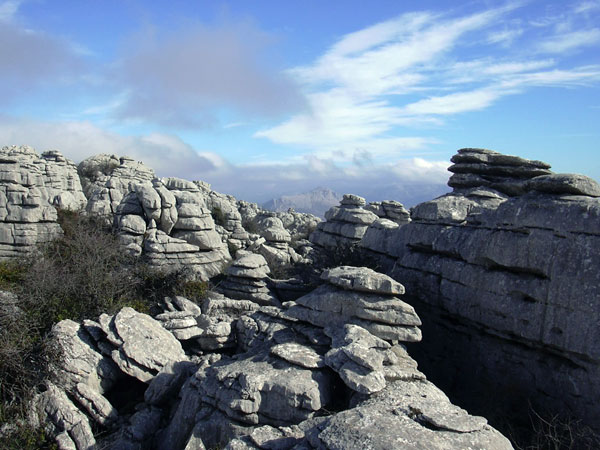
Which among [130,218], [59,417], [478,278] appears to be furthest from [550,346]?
[130,218]

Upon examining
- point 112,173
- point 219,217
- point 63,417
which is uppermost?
point 112,173

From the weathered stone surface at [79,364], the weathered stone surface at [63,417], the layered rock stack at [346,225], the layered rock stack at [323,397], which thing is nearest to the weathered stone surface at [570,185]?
the layered rock stack at [323,397]

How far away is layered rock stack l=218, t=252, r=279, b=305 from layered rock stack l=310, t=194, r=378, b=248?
594 centimetres

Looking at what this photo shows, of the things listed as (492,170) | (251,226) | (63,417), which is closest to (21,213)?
(63,417)

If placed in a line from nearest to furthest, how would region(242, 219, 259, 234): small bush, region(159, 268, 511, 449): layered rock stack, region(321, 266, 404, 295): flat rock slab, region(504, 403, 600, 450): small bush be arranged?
1. region(159, 268, 511, 449): layered rock stack
2. region(504, 403, 600, 450): small bush
3. region(321, 266, 404, 295): flat rock slab
4. region(242, 219, 259, 234): small bush

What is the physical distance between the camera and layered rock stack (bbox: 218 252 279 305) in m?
16.8

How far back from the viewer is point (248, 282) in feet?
56.4

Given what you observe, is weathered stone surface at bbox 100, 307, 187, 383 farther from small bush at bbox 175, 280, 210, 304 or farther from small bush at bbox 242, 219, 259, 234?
small bush at bbox 242, 219, 259, 234

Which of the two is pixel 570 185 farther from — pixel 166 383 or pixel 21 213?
pixel 21 213

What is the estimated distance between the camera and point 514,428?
9.34 metres

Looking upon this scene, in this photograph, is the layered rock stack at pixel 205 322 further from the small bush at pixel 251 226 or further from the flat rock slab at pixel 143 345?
the small bush at pixel 251 226

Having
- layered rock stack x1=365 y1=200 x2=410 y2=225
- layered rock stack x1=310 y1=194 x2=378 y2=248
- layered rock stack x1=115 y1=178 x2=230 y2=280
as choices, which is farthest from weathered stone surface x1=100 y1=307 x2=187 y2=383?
layered rock stack x1=365 y1=200 x2=410 y2=225

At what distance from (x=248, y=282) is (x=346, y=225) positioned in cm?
863

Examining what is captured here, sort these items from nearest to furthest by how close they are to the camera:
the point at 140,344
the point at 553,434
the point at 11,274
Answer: the point at 553,434
the point at 140,344
the point at 11,274
